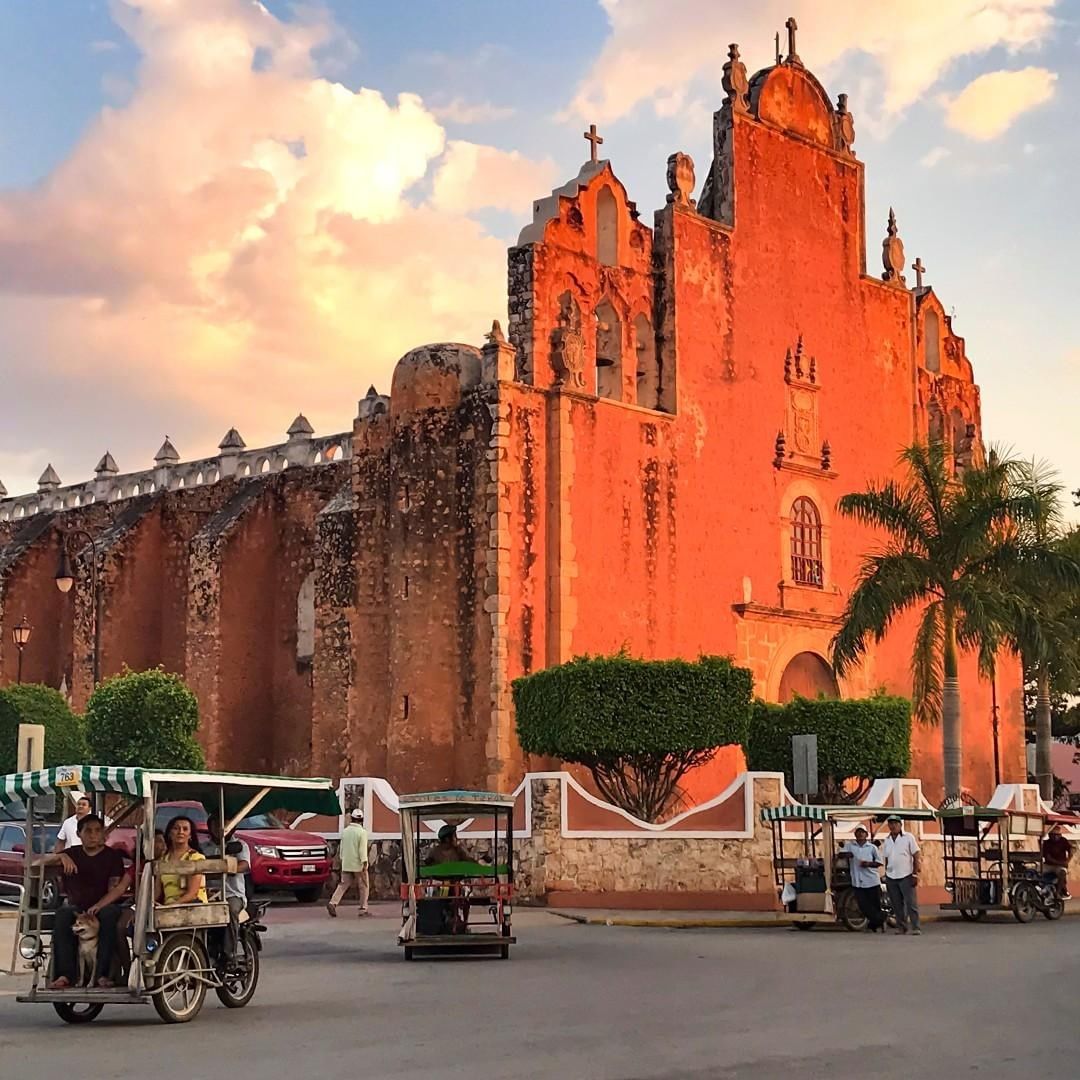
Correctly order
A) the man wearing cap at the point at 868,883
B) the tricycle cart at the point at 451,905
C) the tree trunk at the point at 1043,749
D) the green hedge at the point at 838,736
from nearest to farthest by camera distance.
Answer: the tricycle cart at the point at 451,905 → the man wearing cap at the point at 868,883 → the green hedge at the point at 838,736 → the tree trunk at the point at 1043,749

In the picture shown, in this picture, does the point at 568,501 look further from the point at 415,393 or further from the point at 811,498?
the point at 811,498

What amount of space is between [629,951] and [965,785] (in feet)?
65.6

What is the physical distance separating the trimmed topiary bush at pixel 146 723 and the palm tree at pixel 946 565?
1144 cm

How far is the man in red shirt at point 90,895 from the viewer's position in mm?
11328

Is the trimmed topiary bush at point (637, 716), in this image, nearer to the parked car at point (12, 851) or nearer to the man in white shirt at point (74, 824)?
the parked car at point (12, 851)

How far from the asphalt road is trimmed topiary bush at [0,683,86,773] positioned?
1847 cm

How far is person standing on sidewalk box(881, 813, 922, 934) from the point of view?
65.2 feet

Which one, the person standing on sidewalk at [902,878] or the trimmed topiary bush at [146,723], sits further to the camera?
the trimmed topiary bush at [146,723]

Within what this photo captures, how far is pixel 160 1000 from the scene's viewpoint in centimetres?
1127

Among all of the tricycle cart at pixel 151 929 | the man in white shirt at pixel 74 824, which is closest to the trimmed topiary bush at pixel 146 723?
the man in white shirt at pixel 74 824

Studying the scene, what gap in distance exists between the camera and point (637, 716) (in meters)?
24.8

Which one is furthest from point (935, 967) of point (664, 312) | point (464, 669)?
point (664, 312)

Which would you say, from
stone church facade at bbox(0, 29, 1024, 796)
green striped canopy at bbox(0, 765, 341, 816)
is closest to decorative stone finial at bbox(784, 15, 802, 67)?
stone church facade at bbox(0, 29, 1024, 796)

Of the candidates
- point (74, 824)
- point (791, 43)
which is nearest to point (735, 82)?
point (791, 43)
